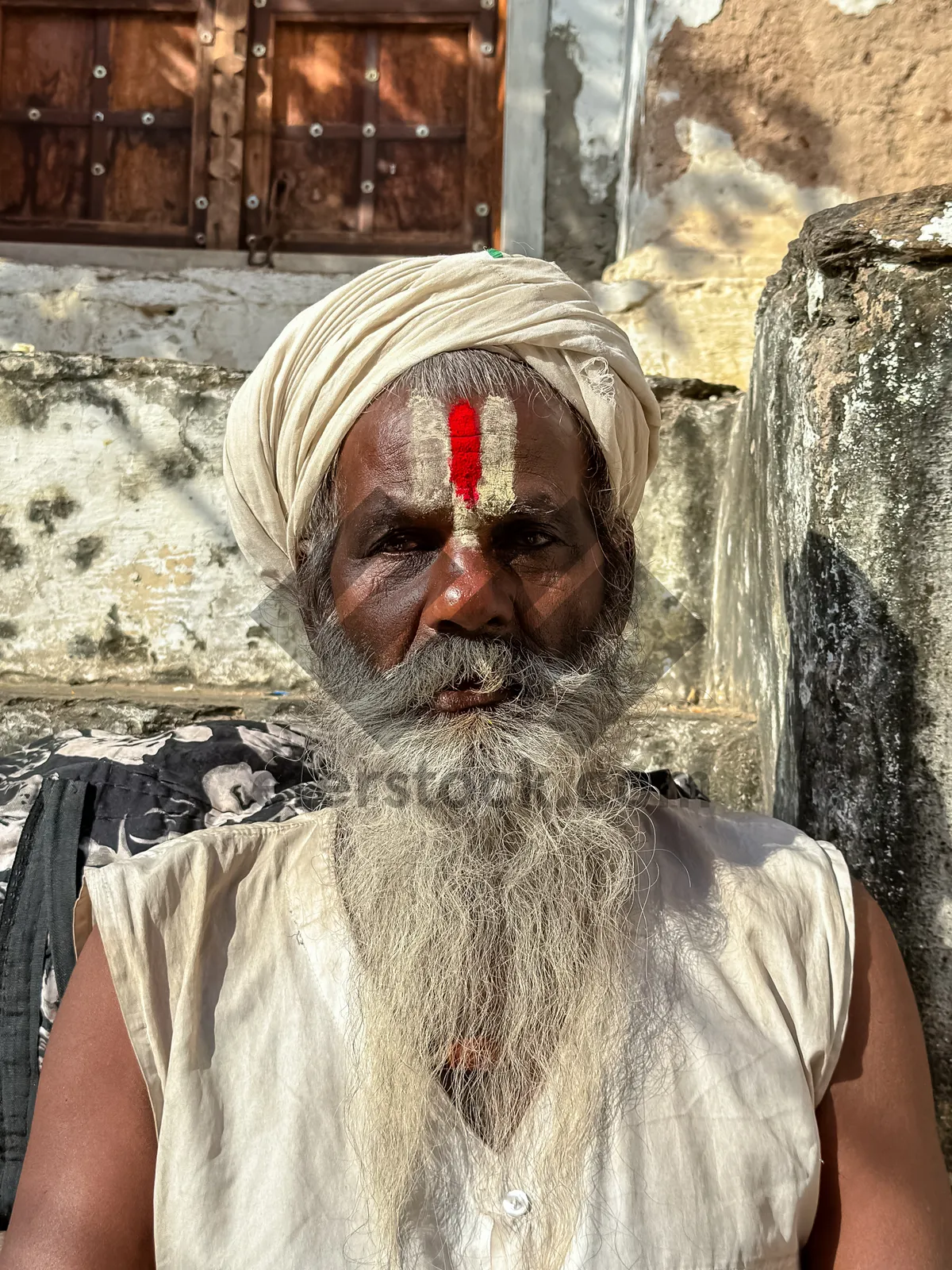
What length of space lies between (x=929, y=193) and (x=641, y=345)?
1590mm

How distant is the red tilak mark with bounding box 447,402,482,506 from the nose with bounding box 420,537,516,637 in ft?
0.24

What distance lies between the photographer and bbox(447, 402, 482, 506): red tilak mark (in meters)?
1.57

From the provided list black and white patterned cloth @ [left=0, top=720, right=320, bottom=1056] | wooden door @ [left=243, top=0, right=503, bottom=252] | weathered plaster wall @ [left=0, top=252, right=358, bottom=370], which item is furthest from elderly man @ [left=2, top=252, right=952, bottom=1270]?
wooden door @ [left=243, top=0, right=503, bottom=252]

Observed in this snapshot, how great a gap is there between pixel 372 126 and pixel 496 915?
11.3ft

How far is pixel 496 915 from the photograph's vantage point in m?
1.53

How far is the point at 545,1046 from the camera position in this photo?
1451 millimetres

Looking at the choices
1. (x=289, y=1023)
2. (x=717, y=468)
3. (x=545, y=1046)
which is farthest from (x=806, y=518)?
(x=289, y=1023)

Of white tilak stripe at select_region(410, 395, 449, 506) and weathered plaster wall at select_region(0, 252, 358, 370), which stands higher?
weathered plaster wall at select_region(0, 252, 358, 370)

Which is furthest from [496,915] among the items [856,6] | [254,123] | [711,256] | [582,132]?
[254,123]

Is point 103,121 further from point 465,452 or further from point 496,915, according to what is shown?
point 496,915

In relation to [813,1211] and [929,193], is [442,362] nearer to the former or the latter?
[929,193]

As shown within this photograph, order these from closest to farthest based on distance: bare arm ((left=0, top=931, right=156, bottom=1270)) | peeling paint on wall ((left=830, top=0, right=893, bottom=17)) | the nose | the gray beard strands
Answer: bare arm ((left=0, top=931, right=156, bottom=1270)), the gray beard strands, the nose, peeling paint on wall ((left=830, top=0, right=893, bottom=17))

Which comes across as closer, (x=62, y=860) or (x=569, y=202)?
(x=62, y=860)

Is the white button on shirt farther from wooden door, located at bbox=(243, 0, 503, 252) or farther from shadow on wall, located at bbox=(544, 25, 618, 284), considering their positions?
wooden door, located at bbox=(243, 0, 503, 252)
